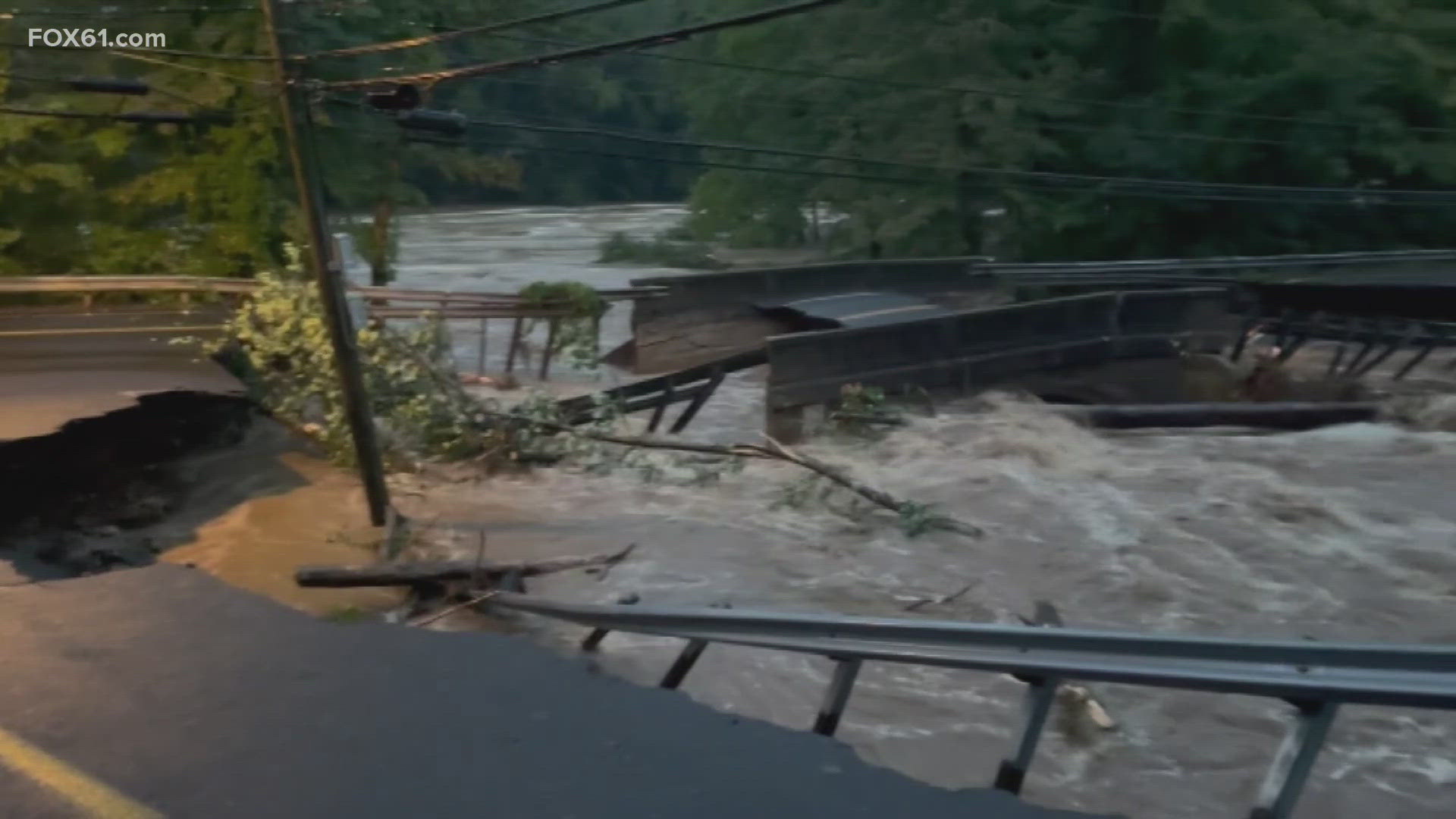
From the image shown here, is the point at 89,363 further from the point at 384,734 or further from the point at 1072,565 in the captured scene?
the point at 384,734

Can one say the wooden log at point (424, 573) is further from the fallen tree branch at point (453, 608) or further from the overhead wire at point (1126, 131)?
the overhead wire at point (1126, 131)

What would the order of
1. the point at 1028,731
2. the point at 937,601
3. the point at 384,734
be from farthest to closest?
1. the point at 937,601
2. the point at 384,734
3. the point at 1028,731

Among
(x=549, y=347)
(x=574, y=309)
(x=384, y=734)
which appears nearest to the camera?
(x=384, y=734)

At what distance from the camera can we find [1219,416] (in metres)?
19.5

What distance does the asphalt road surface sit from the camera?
13.1 metres

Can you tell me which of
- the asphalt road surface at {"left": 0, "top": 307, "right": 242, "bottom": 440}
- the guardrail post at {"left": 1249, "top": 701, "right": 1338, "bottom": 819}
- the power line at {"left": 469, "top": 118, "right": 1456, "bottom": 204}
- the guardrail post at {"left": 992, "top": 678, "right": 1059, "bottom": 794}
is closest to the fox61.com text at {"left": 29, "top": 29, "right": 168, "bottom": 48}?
the asphalt road surface at {"left": 0, "top": 307, "right": 242, "bottom": 440}

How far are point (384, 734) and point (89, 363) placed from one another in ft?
37.6

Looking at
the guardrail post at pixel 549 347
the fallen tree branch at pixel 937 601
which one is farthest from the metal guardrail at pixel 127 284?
the fallen tree branch at pixel 937 601

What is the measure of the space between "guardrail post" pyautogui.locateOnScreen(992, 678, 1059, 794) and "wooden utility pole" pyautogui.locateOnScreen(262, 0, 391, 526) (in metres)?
9.31

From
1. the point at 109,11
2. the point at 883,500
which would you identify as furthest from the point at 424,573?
the point at 109,11

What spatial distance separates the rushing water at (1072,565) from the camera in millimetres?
8633

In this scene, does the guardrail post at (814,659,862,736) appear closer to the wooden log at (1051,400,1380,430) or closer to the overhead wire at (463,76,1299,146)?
the wooden log at (1051,400,1380,430)

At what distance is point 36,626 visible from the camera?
7.11 m

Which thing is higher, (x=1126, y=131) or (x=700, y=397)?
(x=1126, y=131)
